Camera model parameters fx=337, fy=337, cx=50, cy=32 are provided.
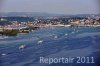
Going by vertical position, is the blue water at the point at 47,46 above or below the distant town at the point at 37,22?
below

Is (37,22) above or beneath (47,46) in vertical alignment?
above

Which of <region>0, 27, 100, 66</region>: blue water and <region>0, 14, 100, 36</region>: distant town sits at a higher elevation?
<region>0, 14, 100, 36</region>: distant town

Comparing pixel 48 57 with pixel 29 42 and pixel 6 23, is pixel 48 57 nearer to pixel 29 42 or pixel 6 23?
pixel 29 42

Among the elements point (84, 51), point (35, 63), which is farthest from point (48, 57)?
point (84, 51)
